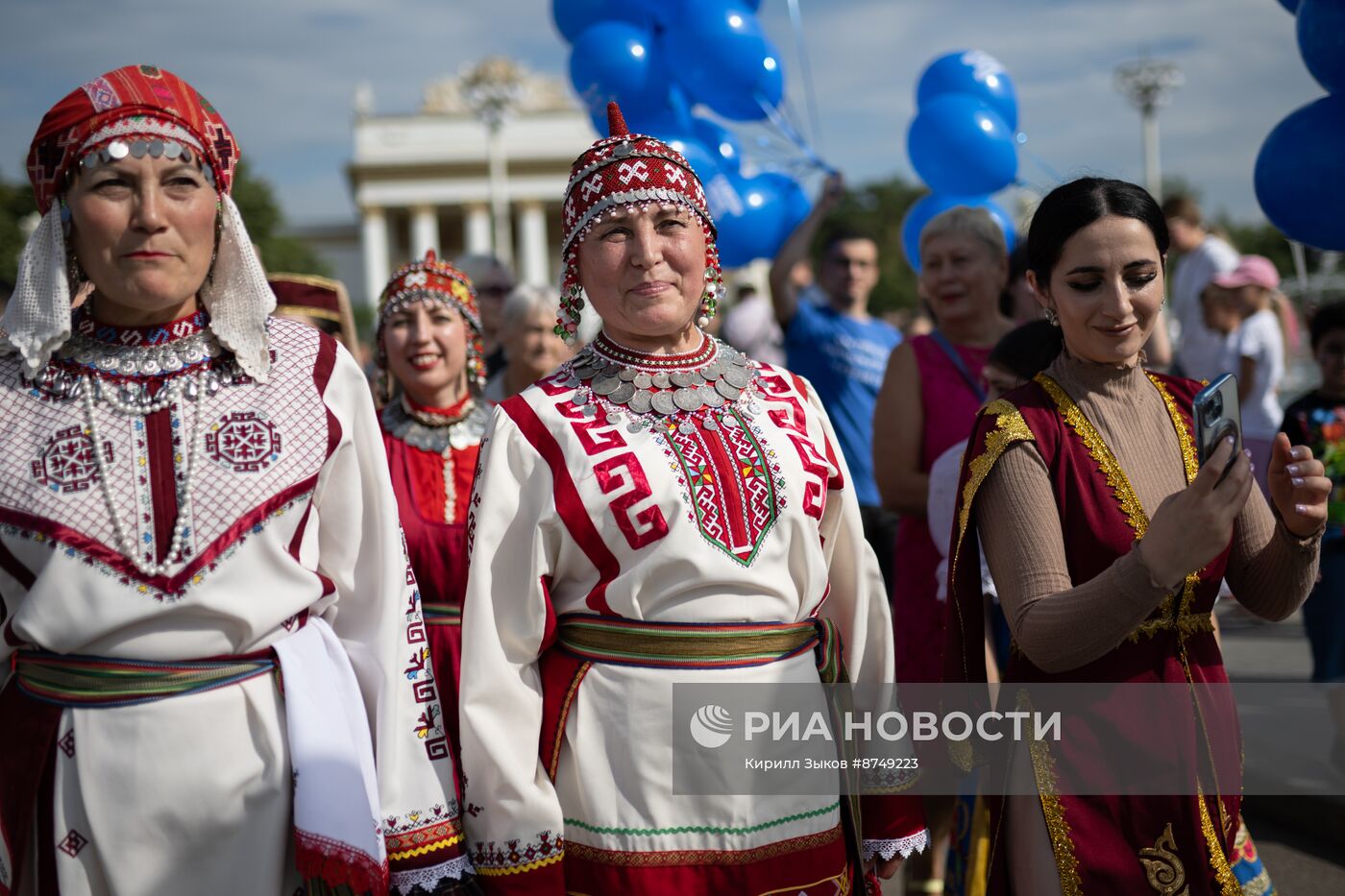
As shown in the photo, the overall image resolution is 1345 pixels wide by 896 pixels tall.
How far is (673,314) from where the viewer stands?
2291 mm

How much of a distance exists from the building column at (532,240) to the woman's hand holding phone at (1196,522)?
5778cm

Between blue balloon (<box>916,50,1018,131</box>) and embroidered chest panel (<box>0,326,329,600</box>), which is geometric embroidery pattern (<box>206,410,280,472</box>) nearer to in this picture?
embroidered chest panel (<box>0,326,329,600</box>)

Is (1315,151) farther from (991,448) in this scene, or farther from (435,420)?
(435,420)

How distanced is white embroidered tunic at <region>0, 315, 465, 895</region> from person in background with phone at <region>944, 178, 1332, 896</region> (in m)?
1.10

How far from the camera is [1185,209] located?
299 inches

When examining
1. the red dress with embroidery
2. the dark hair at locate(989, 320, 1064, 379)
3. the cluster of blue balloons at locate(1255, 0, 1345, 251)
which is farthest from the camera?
the cluster of blue balloons at locate(1255, 0, 1345, 251)

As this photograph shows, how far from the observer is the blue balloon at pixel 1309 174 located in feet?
11.9

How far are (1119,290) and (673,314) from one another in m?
0.83

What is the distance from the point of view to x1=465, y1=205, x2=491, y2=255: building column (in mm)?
59250

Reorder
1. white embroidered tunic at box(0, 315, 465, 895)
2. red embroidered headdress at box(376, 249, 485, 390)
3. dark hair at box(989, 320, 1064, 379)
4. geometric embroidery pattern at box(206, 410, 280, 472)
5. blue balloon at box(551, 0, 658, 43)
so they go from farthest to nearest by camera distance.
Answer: blue balloon at box(551, 0, 658, 43), red embroidered headdress at box(376, 249, 485, 390), dark hair at box(989, 320, 1064, 379), geometric embroidery pattern at box(206, 410, 280, 472), white embroidered tunic at box(0, 315, 465, 895)

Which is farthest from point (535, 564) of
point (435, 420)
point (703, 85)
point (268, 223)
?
point (268, 223)

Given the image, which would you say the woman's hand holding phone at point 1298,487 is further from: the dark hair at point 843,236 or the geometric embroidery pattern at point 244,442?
the dark hair at point 843,236

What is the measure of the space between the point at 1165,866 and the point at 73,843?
1.89 meters

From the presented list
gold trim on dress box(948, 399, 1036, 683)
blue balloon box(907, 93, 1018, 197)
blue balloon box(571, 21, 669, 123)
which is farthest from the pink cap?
gold trim on dress box(948, 399, 1036, 683)
